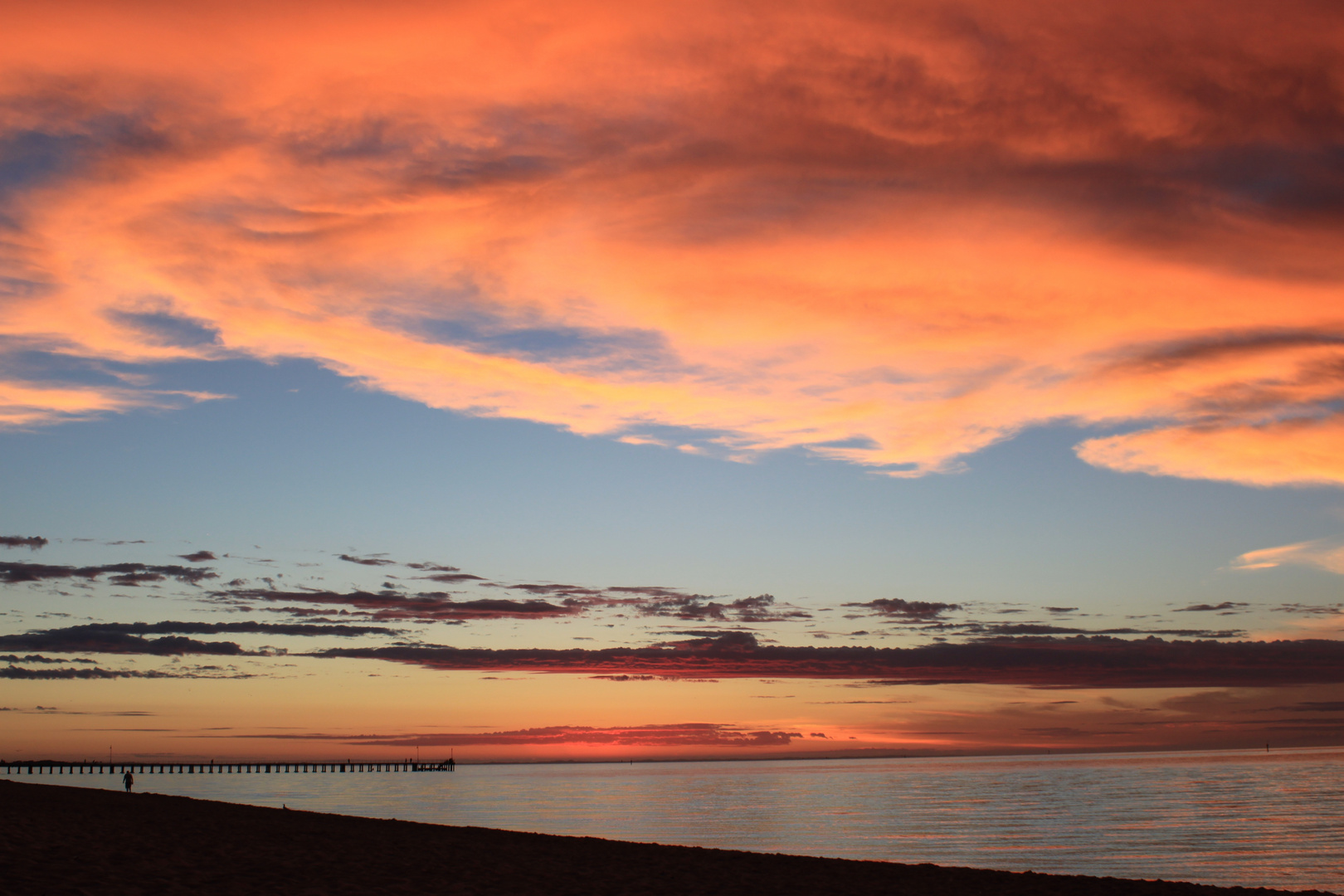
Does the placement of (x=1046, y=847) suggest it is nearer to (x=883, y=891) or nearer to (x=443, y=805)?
(x=883, y=891)

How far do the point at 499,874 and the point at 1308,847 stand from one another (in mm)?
45189

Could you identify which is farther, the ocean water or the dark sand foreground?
the ocean water

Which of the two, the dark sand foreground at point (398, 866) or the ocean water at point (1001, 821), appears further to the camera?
the ocean water at point (1001, 821)

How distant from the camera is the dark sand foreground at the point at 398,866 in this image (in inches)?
748

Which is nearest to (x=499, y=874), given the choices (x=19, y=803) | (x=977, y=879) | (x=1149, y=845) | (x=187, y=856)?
(x=187, y=856)

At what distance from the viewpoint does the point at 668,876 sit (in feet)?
80.1

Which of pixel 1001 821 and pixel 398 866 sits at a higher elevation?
pixel 398 866

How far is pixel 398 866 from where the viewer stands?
2375 cm

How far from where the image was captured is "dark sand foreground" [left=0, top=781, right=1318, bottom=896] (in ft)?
62.3

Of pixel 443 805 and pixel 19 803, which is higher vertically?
pixel 19 803

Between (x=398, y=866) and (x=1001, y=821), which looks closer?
(x=398, y=866)

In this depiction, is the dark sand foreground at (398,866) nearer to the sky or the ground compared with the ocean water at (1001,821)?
nearer to the sky

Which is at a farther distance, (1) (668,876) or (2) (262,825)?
(2) (262,825)

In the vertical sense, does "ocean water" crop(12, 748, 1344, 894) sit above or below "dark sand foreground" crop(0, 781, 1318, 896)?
below
